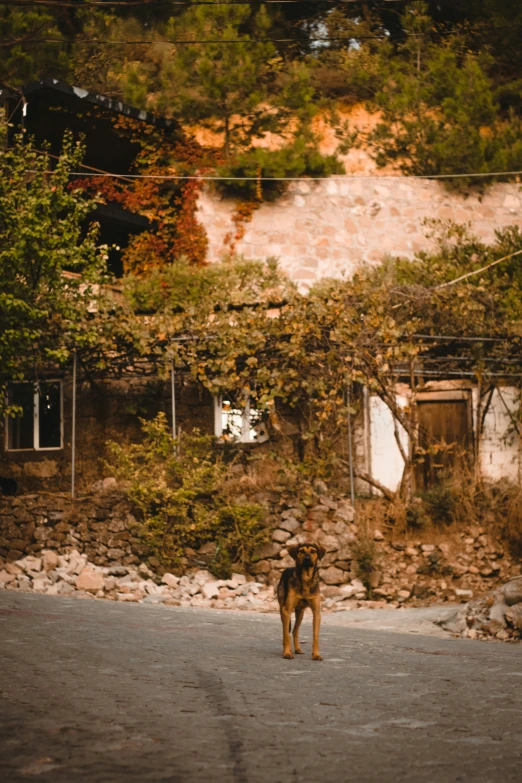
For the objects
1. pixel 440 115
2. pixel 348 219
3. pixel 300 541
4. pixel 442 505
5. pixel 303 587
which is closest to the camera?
pixel 303 587

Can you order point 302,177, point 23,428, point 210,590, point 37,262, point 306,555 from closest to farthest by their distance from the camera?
1. point 306,555
2. point 210,590
3. point 37,262
4. point 23,428
5. point 302,177

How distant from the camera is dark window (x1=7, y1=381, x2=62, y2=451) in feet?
67.7

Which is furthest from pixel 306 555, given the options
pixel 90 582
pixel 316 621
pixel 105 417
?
pixel 105 417

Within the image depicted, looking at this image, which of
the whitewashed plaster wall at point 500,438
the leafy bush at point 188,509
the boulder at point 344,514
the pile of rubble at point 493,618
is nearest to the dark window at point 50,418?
the leafy bush at point 188,509

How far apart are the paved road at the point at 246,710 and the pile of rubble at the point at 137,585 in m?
4.37

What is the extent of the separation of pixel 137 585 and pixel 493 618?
5779 millimetres

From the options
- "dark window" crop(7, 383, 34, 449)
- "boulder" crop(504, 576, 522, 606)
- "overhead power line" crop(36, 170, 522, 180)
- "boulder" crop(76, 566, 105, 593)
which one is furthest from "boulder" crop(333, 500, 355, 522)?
"overhead power line" crop(36, 170, 522, 180)

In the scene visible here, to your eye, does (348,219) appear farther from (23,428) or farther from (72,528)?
(72,528)

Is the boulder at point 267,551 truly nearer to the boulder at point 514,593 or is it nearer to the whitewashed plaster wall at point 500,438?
the boulder at point 514,593

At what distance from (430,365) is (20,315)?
7.87 metres

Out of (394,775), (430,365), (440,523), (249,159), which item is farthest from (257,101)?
(394,775)

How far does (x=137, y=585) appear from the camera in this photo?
1523 cm

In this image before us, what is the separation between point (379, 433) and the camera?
751 inches

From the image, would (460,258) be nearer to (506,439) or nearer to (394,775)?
(506,439)
